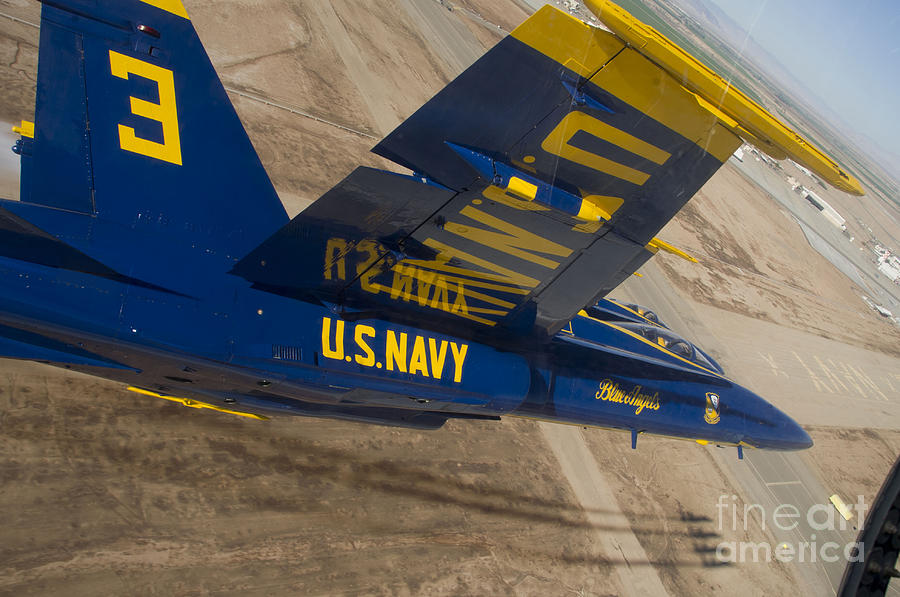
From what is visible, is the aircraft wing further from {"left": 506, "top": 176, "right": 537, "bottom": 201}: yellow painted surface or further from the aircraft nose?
the aircraft nose

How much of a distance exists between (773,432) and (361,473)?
30.4 feet

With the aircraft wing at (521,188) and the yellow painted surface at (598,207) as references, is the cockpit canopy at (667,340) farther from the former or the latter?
the yellow painted surface at (598,207)

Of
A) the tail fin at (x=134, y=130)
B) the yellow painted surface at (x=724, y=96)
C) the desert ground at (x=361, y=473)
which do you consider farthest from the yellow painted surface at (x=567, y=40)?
the desert ground at (x=361, y=473)

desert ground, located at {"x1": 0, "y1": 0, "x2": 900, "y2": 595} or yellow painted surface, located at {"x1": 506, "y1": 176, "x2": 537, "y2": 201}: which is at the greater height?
yellow painted surface, located at {"x1": 506, "y1": 176, "x2": 537, "y2": 201}

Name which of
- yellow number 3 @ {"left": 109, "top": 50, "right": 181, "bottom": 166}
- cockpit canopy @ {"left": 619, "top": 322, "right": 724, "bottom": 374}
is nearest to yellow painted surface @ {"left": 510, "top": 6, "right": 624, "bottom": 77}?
yellow number 3 @ {"left": 109, "top": 50, "right": 181, "bottom": 166}

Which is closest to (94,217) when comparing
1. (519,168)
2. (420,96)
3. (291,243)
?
(291,243)

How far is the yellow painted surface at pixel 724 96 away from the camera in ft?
13.4

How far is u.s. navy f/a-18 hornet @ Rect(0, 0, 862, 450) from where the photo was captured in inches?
183

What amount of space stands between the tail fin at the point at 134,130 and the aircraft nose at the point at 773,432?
1150 cm

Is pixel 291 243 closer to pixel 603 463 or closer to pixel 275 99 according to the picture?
pixel 603 463

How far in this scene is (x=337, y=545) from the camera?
8.87m

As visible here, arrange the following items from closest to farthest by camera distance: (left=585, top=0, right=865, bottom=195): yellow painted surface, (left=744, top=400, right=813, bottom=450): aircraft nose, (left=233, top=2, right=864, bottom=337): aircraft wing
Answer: (left=585, top=0, right=865, bottom=195): yellow painted surface → (left=233, top=2, right=864, bottom=337): aircraft wing → (left=744, top=400, right=813, bottom=450): aircraft nose

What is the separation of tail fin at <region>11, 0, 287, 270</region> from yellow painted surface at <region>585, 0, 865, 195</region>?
4.25 m

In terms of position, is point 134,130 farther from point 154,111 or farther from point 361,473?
point 361,473
